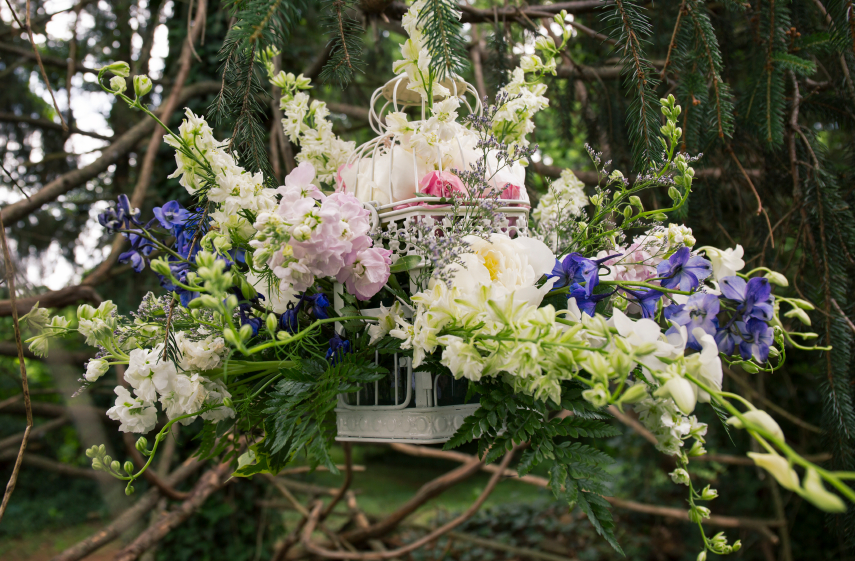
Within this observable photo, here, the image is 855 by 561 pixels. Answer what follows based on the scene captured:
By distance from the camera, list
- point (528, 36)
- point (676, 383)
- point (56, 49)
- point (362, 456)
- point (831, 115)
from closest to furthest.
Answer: point (676, 383) < point (831, 115) < point (528, 36) < point (56, 49) < point (362, 456)

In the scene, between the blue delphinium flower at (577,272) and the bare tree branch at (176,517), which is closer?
the blue delphinium flower at (577,272)

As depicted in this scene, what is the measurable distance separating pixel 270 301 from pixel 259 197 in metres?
0.13

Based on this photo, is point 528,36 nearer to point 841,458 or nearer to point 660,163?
point 660,163

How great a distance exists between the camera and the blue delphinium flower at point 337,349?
2.18ft

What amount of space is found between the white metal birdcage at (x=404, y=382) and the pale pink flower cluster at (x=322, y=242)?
55mm

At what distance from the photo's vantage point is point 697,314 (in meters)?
0.57

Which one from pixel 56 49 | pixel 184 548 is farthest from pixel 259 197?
pixel 56 49

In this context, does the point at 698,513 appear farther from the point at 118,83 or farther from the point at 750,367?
the point at 118,83

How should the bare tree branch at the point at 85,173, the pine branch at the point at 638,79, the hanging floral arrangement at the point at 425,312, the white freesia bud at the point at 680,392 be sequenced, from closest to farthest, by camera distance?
the white freesia bud at the point at 680,392 < the hanging floral arrangement at the point at 425,312 < the pine branch at the point at 638,79 < the bare tree branch at the point at 85,173

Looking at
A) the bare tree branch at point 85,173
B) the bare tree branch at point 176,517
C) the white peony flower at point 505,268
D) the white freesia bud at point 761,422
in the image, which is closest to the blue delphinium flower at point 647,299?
the white peony flower at point 505,268

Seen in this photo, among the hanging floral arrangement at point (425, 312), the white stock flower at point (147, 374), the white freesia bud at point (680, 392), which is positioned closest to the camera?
the white freesia bud at point (680, 392)

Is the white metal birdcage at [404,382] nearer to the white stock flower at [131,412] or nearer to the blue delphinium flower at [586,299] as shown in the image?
the blue delphinium flower at [586,299]

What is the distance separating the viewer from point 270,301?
2.16 feet

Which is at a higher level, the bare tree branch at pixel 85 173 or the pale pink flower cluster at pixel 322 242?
the bare tree branch at pixel 85 173
